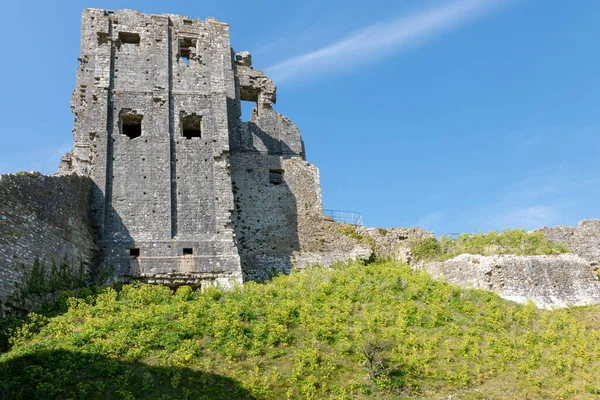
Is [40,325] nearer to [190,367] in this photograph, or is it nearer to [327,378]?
[190,367]

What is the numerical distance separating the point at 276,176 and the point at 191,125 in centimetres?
388

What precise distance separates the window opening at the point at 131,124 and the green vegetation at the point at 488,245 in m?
10.8

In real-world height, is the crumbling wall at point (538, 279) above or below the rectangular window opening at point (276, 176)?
below

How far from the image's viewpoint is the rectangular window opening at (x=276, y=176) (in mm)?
24172

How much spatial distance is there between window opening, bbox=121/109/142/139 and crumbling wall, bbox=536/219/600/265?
14524 mm

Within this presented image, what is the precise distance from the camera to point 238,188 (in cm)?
2353

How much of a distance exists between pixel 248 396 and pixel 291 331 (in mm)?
3135

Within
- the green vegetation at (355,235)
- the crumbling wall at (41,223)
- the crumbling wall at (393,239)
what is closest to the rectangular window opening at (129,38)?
the crumbling wall at (41,223)

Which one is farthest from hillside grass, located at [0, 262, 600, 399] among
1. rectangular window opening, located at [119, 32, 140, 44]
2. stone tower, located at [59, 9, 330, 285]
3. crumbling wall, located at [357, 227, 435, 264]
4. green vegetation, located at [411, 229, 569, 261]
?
rectangular window opening, located at [119, 32, 140, 44]

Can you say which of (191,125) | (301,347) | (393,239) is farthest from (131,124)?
(301,347)

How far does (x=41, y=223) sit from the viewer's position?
52.9 ft

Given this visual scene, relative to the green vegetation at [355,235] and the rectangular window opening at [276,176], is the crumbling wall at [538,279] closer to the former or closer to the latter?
the green vegetation at [355,235]

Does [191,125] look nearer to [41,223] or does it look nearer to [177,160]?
[177,160]

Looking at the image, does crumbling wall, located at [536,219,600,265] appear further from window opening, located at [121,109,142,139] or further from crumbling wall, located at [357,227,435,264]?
window opening, located at [121,109,142,139]
